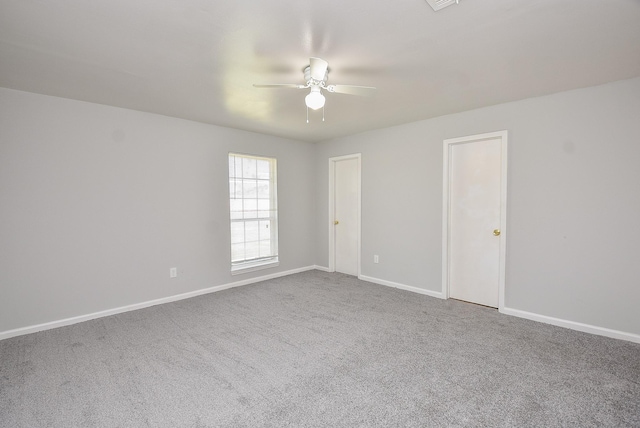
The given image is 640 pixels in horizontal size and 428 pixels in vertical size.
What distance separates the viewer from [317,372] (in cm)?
228

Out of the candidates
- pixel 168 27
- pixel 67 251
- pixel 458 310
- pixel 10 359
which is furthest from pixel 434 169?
pixel 10 359

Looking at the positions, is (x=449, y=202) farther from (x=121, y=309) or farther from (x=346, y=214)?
(x=121, y=309)

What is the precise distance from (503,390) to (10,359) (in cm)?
386

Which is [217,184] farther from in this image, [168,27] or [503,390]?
[503,390]

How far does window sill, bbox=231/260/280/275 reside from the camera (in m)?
4.63

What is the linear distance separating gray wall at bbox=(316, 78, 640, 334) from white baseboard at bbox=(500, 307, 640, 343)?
45mm

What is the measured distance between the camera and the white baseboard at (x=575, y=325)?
2762 millimetres

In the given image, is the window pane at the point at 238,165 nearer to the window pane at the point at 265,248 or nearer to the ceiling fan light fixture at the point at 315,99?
the window pane at the point at 265,248

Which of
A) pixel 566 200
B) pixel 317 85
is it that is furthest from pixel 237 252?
pixel 566 200

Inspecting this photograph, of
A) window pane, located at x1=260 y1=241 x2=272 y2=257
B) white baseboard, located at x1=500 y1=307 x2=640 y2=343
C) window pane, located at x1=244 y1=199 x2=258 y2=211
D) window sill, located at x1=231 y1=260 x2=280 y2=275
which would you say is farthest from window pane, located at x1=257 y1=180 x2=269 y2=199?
white baseboard, located at x1=500 y1=307 x2=640 y2=343

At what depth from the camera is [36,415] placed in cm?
184

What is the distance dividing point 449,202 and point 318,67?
257 centimetres

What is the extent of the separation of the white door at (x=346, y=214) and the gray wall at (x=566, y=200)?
4.23 feet

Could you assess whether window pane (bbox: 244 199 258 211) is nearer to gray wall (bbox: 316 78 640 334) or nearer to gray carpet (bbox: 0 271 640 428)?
gray carpet (bbox: 0 271 640 428)
